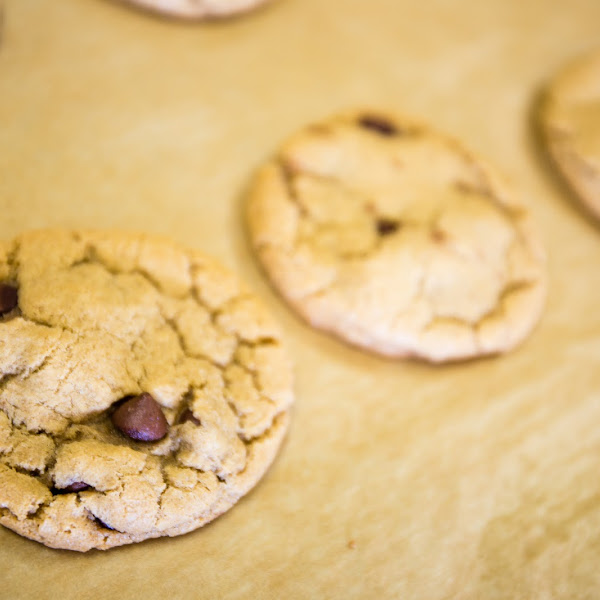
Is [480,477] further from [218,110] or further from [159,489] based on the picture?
[218,110]

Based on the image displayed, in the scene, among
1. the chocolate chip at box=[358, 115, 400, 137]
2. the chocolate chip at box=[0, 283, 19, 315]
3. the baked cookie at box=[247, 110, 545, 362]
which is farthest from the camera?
the chocolate chip at box=[358, 115, 400, 137]

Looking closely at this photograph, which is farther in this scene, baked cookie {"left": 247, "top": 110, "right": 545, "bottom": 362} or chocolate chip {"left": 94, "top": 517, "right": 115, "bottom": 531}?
baked cookie {"left": 247, "top": 110, "right": 545, "bottom": 362}

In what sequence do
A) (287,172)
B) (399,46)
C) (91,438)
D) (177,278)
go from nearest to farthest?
(91,438) → (177,278) → (287,172) → (399,46)

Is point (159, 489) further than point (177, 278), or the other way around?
point (177, 278)

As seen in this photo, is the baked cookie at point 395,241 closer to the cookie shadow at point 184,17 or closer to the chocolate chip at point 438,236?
the chocolate chip at point 438,236

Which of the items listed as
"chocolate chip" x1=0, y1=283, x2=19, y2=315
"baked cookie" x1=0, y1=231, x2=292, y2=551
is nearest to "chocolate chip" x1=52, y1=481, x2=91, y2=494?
"baked cookie" x1=0, y1=231, x2=292, y2=551

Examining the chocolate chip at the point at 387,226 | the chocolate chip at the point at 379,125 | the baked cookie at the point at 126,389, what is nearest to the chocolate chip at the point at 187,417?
the baked cookie at the point at 126,389

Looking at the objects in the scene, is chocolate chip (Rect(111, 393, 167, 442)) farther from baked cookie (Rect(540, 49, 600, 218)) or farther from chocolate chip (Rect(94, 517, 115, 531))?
baked cookie (Rect(540, 49, 600, 218))

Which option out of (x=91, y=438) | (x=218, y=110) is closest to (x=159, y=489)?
(x=91, y=438)
